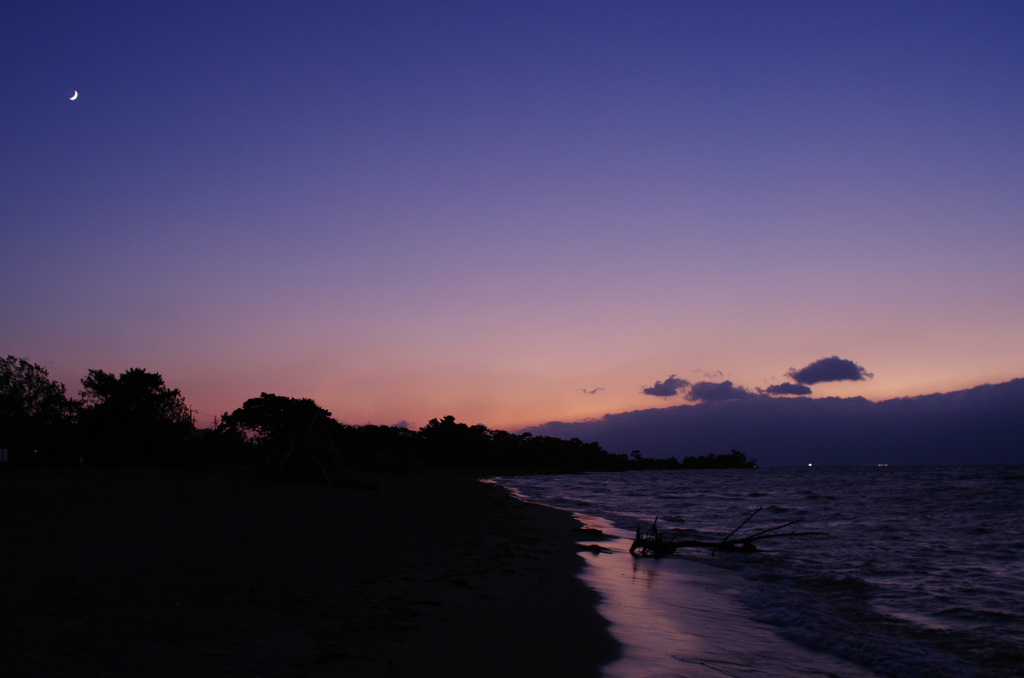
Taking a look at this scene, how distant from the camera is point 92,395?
40.9 meters

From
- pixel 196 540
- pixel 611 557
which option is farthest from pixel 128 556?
pixel 611 557

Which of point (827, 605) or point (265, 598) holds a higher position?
point (265, 598)

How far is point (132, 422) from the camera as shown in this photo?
38.6m

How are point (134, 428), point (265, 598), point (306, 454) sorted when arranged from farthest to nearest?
point (134, 428) < point (306, 454) < point (265, 598)

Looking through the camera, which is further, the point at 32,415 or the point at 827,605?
the point at 32,415

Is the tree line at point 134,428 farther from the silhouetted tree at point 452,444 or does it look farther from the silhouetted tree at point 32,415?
the silhouetted tree at point 452,444

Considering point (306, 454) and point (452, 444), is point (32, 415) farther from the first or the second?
point (452, 444)

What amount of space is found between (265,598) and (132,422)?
38635 mm

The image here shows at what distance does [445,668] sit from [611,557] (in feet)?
32.9

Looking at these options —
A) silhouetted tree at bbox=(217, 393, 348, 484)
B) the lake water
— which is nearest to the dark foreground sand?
the lake water

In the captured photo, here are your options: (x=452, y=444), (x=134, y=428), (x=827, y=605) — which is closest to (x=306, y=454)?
(x=134, y=428)

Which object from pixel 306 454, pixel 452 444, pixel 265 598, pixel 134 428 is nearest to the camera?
pixel 265 598

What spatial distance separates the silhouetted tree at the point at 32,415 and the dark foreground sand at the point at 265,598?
26.9m

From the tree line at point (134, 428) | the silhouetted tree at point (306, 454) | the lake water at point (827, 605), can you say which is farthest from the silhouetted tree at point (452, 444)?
the lake water at point (827, 605)
